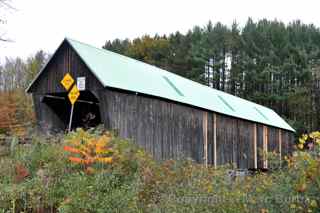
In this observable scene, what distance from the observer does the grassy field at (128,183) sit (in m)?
3.91

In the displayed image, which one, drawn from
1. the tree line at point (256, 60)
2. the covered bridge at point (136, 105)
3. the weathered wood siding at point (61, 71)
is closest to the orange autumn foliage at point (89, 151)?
the covered bridge at point (136, 105)

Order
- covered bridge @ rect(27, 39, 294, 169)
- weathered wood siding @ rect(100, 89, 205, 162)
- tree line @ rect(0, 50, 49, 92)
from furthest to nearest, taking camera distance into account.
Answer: tree line @ rect(0, 50, 49, 92)
covered bridge @ rect(27, 39, 294, 169)
weathered wood siding @ rect(100, 89, 205, 162)

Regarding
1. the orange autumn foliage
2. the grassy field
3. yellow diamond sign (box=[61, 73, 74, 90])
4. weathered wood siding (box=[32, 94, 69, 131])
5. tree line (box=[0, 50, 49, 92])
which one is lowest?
the grassy field

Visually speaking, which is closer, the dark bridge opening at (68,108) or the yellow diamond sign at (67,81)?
the yellow diamond sign at (67,81)

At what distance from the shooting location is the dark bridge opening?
12805 millimetres

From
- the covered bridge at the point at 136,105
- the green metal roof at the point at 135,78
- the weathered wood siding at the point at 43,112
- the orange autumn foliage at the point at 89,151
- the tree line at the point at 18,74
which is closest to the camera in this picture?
the orange autumn foliage at the point at 89,151

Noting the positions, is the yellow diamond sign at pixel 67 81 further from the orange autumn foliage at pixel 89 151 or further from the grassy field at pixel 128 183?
the orange autumn foliage at pixel 89 151

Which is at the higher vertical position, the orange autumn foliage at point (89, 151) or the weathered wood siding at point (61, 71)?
the weathered wood siding at point (61, 71)

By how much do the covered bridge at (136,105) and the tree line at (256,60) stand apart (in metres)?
22.7

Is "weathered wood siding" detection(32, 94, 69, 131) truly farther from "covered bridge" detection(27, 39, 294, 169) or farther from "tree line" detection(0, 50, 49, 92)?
"tree line" detection(0, 50, 49, 92)

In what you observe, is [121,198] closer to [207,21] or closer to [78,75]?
[78,75]

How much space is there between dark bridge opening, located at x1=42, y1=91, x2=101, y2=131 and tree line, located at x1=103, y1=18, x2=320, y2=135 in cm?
2568

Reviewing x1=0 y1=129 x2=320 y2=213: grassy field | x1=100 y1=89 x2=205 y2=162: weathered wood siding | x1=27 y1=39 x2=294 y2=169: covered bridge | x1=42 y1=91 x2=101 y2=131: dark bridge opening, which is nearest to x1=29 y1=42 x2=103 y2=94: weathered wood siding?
x1=27 y1=39 x2=294 y2=169: covered bridge

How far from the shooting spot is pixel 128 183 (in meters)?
5.62
